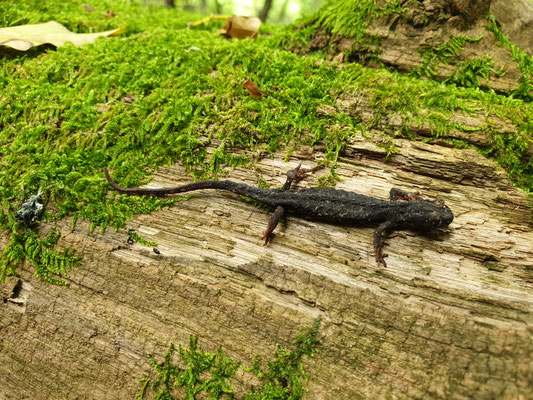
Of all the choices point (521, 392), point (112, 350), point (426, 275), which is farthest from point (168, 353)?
point (521, 392)

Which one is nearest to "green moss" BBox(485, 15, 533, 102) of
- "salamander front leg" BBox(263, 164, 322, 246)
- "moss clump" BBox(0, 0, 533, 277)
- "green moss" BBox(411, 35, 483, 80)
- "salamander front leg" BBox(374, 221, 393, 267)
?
"moss clump" BBox(0, 0, 533, 277)

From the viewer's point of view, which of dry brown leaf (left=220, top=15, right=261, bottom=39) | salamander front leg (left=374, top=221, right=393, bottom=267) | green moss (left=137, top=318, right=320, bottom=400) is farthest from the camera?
dry brown leaf (left=220, top=15, right=261, bottom=39)

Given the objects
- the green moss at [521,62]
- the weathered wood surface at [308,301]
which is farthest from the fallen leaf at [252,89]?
the green moss at [521,62]

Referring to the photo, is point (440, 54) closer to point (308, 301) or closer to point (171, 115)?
point (171, 115)

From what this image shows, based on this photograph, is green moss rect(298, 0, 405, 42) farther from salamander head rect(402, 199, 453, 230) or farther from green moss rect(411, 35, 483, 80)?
salamander head rect(402, 199, 453, 230)

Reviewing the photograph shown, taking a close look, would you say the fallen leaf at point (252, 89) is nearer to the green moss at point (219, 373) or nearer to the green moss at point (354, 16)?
the green moss at point (354, 16)

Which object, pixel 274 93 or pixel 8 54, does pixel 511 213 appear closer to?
pixel 274 93
